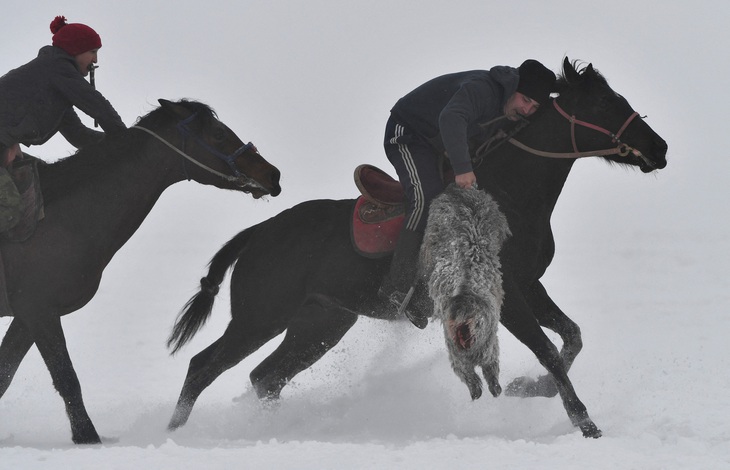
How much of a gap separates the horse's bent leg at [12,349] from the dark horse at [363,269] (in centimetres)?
108

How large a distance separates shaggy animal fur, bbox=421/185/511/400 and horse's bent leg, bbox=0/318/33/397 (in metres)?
2.58

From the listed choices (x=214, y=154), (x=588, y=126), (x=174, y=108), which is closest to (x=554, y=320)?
(x=588, y=126)

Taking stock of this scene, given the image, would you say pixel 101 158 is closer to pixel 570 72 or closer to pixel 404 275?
pixel 404 275

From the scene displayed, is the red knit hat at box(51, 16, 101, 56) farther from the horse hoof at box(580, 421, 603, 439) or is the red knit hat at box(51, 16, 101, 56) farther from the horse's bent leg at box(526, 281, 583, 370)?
the horse hoof at box(580, 421, 603, 439)

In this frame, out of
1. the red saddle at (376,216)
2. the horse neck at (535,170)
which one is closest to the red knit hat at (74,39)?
the red saddle at (376,216)

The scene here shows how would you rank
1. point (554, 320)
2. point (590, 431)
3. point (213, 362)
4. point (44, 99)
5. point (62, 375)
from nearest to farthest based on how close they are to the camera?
point (590, 431) → point (62, 375) → point (44, 99) → point (554, 320) → point (213, 362)

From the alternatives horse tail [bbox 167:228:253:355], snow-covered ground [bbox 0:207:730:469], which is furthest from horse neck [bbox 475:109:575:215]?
horse tail [bbox 167:228:253:355]

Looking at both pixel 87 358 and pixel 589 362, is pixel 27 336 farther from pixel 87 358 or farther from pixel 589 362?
pixel 589 362

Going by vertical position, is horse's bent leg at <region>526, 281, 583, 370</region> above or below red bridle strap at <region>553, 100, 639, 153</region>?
below

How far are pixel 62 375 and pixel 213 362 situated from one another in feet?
3.90

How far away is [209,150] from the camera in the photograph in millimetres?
5996

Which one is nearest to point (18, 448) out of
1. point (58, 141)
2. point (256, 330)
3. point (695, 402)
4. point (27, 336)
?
point (27, 336)

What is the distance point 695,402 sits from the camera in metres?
6.29

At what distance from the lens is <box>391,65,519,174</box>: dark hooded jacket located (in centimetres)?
555
